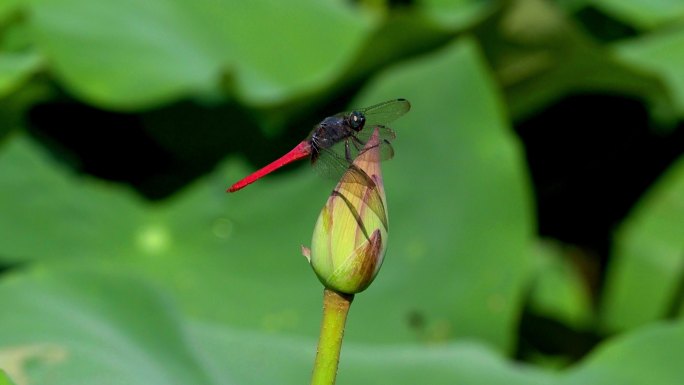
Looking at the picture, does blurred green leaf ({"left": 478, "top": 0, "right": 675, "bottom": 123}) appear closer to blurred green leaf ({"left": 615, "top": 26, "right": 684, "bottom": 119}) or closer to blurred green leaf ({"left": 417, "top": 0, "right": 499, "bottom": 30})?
blurred green leaf ({"left": 615, "top": 26, "right": 684, "bottom": 119})

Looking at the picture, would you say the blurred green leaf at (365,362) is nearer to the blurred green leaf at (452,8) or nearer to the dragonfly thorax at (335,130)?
the dragonfly thorax at (335,130)

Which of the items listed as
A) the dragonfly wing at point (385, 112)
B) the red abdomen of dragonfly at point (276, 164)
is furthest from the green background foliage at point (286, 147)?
the red abdomen of dragonfly at point (276, 164)

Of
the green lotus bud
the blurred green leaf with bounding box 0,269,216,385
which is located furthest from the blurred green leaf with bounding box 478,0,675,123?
the green lotus bud

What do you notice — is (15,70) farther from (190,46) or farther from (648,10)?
(648,10)

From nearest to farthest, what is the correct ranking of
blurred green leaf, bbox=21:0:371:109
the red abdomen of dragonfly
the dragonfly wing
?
1. the red abdomen of dragonfly
2. the dragonfly wing
3. blurred green leaf, bbox=21:0:371:109

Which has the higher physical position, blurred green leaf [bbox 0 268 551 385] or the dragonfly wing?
the dragonfly wing

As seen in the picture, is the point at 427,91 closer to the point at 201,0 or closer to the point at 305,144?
the point at 201,0

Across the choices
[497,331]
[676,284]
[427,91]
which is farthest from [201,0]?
[676,284]
